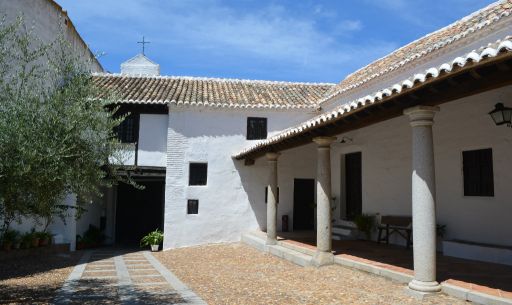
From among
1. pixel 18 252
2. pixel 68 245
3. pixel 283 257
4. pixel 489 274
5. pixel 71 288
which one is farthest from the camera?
pixel 68 245

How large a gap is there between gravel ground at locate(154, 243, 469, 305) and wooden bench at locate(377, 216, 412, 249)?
8.24 ft

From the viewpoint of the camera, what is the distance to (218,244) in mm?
14977

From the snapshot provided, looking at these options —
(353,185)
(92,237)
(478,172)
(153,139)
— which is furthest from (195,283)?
(92,237)

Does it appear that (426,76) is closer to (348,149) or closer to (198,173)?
→ (348,149)

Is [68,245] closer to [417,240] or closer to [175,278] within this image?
[175,278]

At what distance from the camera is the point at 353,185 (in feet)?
46.3

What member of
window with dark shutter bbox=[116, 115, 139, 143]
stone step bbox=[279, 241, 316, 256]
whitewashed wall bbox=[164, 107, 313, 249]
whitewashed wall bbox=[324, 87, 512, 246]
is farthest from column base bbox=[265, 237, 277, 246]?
window with dark shutter bbox=[116, 115, 139, 143]

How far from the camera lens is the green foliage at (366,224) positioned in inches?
482

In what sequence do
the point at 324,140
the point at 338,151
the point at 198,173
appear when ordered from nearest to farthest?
the point at 324,140 < the point at 338,151 < the point at 198,173

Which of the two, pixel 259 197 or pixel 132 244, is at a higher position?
pixel 259 197

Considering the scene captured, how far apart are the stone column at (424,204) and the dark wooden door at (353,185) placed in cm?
699

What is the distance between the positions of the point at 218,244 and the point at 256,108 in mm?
4971

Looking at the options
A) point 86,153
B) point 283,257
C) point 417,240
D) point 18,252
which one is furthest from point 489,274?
point 18,252

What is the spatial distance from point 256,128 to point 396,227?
6.72 m
